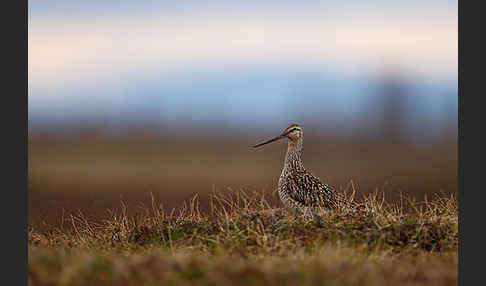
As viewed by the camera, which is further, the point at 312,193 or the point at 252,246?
the point at 312,193

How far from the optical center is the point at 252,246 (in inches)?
345

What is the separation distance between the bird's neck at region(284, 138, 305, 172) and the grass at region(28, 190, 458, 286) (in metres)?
0.92

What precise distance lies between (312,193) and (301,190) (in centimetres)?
18

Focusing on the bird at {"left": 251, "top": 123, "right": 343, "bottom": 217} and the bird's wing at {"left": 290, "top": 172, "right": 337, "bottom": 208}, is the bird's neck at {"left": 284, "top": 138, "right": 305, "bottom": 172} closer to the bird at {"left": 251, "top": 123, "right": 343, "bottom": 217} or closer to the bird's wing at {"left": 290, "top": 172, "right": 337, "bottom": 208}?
the bird at {"left": 251, "top": 123, "right": 343, "bottom": 217}

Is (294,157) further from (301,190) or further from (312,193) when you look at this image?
(312,193)

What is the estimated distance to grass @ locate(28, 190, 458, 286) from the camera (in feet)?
23.5

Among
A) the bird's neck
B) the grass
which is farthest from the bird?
the grass

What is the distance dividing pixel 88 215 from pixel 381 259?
4.68 metres

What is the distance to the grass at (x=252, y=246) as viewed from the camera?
7.17 m

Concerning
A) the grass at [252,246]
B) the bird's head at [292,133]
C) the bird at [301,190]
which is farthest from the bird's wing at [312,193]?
the bird's head at [292,133]

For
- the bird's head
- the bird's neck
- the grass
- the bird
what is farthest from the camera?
the bird's head

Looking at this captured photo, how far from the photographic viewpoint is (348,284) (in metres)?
6.97

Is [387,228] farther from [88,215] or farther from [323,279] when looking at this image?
[88,215]

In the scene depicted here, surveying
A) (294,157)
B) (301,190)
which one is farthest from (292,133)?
(301,190)
